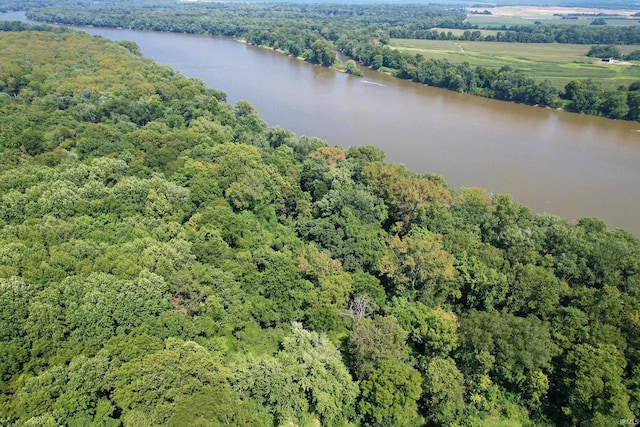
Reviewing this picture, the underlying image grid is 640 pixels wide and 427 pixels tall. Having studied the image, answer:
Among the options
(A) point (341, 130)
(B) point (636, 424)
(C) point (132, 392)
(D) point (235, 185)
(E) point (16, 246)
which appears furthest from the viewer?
(A) point (341, 130)

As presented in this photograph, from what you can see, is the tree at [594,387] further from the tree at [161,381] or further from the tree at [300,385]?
the tree at [161,381]

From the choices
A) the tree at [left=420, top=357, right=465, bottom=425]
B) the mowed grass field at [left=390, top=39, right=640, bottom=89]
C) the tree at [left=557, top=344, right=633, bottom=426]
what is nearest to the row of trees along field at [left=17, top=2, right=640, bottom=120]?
the mowed grass field at [left=390, top=39, right=640, bottom=89]

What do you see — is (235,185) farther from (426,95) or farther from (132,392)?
(426,95)

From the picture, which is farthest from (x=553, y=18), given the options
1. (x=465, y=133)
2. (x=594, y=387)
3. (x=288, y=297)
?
(x=288, y=297)

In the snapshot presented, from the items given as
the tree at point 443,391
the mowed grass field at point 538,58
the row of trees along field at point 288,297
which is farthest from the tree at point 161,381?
the mowed grass field at point 538,58

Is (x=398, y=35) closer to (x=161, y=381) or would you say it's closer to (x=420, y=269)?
(x=420, y=269)

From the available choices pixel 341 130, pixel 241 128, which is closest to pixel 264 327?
pixel 241 128
